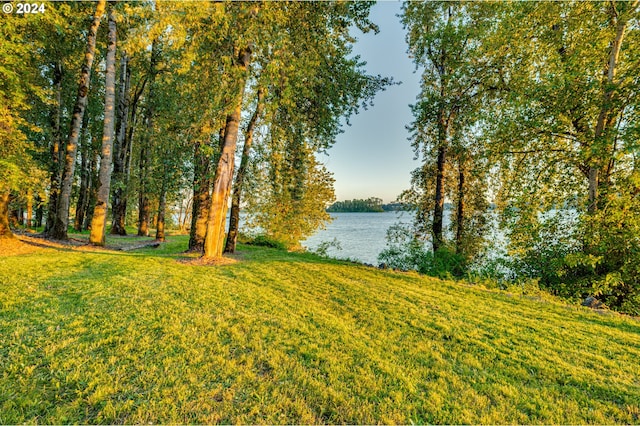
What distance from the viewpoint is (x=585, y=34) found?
26.5 ft

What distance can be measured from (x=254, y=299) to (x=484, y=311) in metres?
4.77

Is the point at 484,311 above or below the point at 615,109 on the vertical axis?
below

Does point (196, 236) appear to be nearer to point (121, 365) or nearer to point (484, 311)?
point (121, 365)

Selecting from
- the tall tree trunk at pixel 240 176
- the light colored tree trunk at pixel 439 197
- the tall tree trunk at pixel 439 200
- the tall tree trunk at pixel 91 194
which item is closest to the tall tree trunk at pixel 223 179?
the tall tree trunk at pixel 240 176

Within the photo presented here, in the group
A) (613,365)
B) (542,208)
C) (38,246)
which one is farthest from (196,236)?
(542,208)

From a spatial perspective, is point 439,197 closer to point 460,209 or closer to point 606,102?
point 460,209

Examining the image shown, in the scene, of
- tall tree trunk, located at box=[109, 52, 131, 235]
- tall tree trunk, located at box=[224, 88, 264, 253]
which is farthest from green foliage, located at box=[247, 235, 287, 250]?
tall tree trunk, located at box=[109, 52, 131, 235]

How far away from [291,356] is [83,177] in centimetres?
2355

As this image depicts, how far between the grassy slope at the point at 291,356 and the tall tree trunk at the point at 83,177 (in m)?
15.4

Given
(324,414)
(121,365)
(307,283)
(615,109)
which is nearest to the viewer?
(324,414)

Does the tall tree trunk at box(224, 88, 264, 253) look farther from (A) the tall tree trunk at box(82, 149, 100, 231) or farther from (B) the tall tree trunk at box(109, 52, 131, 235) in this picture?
(A) the tall tree trunk at box(82, 149, 100, 231)

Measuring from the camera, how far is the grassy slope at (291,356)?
2.29 meters

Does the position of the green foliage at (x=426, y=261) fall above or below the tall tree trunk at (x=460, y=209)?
below

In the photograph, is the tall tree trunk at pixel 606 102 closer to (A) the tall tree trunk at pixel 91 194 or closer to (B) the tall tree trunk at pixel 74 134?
(B) the tall tree trunk at pixel 74 134
